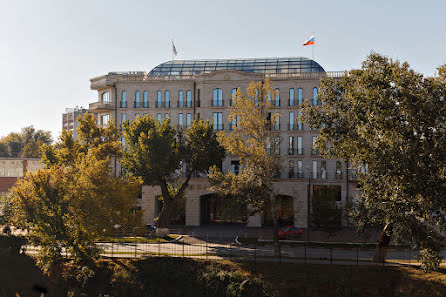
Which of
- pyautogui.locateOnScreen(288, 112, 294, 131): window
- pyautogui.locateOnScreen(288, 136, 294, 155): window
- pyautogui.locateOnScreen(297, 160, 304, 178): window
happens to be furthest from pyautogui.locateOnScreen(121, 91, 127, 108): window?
pyautogui.locateOnScreen(297, 160, 304, 178): window

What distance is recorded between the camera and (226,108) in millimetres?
60031

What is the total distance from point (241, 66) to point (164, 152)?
88.4 feet

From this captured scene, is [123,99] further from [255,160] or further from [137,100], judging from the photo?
[255,160]

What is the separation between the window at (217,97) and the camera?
60.5m

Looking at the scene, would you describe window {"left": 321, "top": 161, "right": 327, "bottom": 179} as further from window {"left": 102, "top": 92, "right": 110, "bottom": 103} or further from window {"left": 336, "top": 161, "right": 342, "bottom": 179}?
window {"left": 102, "top": 92, "right": 110, "bottom": 103}

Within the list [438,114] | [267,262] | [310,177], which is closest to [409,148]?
[438,114]

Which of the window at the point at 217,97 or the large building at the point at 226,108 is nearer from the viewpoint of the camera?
the large building at the point at 226,108

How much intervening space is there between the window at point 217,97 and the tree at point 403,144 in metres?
32.9

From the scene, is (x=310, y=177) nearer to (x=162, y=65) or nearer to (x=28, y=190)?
(x=162, y=65)

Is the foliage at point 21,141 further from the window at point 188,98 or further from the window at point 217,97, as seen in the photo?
the window at point 217,97

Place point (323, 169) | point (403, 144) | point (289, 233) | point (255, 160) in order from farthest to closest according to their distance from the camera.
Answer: point (323, 169) → point (289, 233) → point (255, 160) → point (403, 144)

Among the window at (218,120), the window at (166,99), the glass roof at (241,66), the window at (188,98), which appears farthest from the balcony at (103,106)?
the window at (218,120)

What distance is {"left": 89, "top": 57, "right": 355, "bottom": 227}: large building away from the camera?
5772cm


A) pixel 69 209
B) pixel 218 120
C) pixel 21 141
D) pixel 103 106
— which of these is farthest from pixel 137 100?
pixel 21 141
